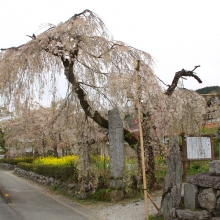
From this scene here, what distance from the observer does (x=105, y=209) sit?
28.1 feet

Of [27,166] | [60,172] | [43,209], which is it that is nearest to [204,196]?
[43,209]


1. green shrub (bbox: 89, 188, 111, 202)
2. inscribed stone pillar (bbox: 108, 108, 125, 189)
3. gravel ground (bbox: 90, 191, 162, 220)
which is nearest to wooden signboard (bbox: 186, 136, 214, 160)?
gravel ground (bbox: 90, 191, 162, 220)

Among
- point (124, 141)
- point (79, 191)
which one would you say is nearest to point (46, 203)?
point (79, 191)

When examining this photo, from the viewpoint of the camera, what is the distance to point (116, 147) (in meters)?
Answer: 9.77

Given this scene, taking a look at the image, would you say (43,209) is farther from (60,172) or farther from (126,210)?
(60,172)

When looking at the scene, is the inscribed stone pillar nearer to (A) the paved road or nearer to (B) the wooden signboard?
(A) the paved road

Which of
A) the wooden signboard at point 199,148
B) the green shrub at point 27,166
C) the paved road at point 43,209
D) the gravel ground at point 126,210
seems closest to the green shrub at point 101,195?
the gravel ground at point 126,210

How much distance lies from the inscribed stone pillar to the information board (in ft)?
7.08

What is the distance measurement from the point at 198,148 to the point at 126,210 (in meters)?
3.32

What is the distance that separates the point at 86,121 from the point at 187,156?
3.57 metres

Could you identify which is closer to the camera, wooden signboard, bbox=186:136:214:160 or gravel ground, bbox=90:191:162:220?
gravel ground, bbox=90:191:162:220

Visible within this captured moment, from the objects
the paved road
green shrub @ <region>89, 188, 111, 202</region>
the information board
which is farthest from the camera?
the information board

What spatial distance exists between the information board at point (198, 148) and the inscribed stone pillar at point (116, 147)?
2158mm

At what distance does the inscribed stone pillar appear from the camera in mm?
9641
